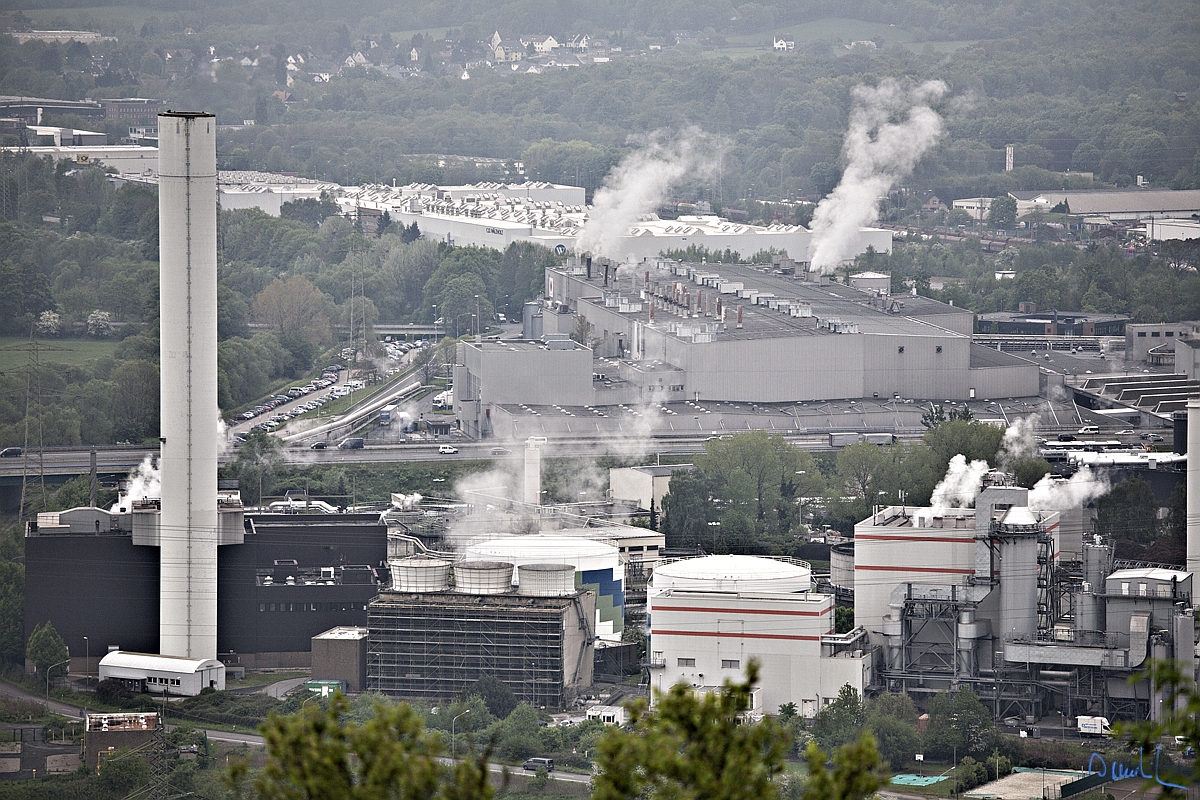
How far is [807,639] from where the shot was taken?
24.0 metres

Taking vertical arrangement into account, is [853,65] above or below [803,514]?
above

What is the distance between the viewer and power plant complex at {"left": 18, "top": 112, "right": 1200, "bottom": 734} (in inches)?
937

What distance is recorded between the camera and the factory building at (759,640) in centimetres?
2394

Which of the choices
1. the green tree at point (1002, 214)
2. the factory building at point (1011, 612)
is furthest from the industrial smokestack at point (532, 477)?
the green tree at point (1002, 214)

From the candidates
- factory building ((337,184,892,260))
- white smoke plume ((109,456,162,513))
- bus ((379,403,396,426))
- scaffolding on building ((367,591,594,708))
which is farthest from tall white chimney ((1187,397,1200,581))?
factory building ((337,184,892,260))

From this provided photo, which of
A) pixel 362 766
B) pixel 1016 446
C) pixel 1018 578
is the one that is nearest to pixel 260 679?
pixel 1018 578

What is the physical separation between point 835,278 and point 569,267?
269 inches

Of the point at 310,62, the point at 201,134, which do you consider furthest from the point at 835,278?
the point at 310,62

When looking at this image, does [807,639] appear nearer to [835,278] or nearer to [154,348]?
[154,348]

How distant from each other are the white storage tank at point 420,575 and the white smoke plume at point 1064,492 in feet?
25.5

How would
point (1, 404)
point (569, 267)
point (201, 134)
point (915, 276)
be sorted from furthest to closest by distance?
point (915, 276) < point (569, 267) < point (1, 404) < point (201, 134)

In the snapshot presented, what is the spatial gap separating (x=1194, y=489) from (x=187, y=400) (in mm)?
12954

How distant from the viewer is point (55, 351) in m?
47.7

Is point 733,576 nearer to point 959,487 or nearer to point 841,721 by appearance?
point 841,721
